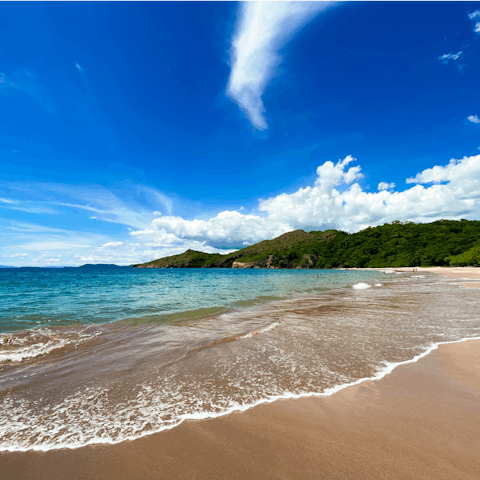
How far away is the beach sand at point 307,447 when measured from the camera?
2.89 meters

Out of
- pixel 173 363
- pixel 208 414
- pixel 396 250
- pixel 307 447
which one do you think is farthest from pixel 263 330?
pixel 396 250

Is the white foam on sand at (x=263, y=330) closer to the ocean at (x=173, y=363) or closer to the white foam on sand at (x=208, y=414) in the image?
the ocean at (x=173, y=363)

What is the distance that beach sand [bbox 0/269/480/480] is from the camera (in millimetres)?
2891

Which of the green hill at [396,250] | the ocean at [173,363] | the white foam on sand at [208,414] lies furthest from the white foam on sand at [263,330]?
the green hill at [396,250]

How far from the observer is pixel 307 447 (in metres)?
3.30

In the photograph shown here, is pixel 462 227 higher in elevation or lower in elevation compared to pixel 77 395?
higher

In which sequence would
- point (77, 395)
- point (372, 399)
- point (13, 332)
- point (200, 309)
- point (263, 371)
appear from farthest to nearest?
point (200, 309) < point (13, 332) < point (263, 371) < point (77, 395) < point (372, 399)

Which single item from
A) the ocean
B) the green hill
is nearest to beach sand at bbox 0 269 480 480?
the ocean

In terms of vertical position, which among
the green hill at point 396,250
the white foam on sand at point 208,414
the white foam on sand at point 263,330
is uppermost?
the green hill at point 396,250

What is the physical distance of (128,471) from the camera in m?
2.96

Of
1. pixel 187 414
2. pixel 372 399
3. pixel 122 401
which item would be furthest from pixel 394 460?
pixel 122 401

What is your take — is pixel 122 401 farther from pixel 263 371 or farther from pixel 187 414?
pixel 263 371

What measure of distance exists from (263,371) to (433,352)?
16.7 feet

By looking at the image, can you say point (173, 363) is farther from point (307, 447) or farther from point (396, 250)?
point (396, 250)
